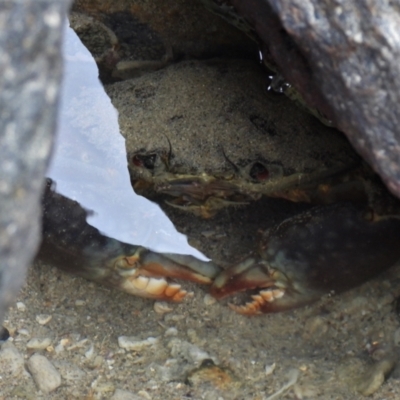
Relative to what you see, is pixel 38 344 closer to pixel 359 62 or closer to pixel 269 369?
pixel 269 369

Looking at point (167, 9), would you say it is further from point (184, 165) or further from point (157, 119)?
point (184, 165)

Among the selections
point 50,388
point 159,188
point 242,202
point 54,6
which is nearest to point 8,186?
point 54,6

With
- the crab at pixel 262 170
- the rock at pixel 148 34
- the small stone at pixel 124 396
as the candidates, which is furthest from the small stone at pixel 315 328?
the rock at pixel 148 34

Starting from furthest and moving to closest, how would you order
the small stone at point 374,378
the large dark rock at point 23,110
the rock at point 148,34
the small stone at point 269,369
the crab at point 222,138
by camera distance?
the rock at point 148,34 < the crab at point 222,138 < the small stone at point 269,369 < the small stone at point 374,378 < the large dark rock at point 23,110

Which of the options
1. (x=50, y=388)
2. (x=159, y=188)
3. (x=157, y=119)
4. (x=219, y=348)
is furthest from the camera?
(x=159, y=188)

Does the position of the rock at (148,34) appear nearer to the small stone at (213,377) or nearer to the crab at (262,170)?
the crab at (262,170)
